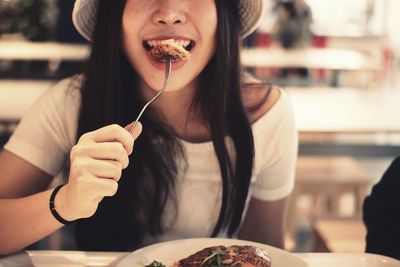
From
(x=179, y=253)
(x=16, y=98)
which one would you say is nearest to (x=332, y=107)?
(x=16, y=98)

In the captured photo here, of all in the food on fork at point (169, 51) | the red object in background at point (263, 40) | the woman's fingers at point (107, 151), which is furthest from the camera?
the red object in background at point (263, 40)

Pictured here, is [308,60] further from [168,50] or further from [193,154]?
[168,50]

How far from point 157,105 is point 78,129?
230 millimetres

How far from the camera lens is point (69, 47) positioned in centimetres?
472

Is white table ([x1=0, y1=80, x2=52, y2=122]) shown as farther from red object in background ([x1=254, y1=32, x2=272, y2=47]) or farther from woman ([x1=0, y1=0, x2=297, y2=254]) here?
red object in background ([x1=254, y1=32, x2=272, y2=47])

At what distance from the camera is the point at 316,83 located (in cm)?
459

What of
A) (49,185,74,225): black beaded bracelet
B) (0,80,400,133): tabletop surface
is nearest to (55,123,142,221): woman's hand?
(49,185,74,225): black beaded bracelet

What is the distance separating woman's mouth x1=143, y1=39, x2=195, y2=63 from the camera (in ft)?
3.59

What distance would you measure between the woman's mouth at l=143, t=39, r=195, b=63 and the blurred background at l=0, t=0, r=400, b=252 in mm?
356

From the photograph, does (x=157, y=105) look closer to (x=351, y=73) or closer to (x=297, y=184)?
(x=297, y=184)

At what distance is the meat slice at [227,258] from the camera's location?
941 millimetres

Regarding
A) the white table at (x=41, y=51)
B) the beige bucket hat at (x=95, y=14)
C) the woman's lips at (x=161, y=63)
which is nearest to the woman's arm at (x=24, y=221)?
the woman's lips at (x=161, y=63)

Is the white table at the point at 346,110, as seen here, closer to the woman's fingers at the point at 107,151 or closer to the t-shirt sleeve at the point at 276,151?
the t-shirt sleeve at the point at 276,151

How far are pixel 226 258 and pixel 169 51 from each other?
469 millimetres
